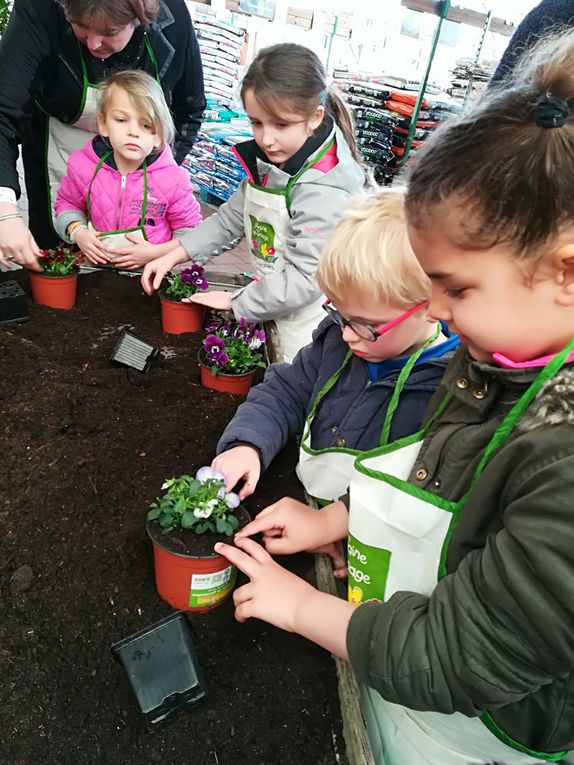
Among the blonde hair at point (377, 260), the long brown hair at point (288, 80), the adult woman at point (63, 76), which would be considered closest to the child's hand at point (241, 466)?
the blonde hair at point (377, 260)

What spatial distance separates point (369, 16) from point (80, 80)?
188 inches

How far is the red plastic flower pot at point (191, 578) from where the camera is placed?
113cm

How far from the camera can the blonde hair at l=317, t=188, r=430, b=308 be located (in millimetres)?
1104

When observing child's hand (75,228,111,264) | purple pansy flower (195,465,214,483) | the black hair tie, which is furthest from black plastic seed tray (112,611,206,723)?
child's hand (75,228,111,264)

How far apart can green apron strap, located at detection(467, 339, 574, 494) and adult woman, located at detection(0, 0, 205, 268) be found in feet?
6.06

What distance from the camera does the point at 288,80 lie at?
181cm

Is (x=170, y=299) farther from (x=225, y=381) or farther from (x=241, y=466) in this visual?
(x=241, y=466)

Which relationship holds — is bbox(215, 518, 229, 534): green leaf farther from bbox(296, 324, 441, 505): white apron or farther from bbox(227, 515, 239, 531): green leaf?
bbox(296, 324, 441, 505): white apron

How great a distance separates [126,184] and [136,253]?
307mm

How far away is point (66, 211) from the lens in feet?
8.21

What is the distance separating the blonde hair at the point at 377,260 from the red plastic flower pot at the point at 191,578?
1.96ft

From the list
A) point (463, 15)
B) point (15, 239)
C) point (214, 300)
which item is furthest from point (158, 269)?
point (463, 15)

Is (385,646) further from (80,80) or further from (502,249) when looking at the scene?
(80,80)

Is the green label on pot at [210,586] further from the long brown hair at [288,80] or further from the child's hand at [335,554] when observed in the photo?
the long brown hair at [288,80]
